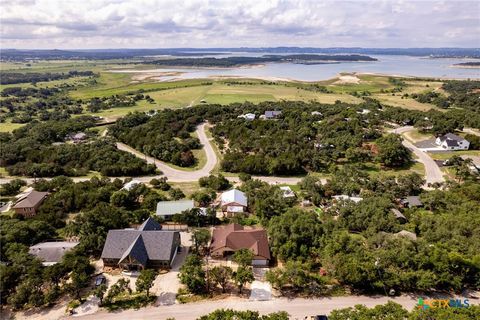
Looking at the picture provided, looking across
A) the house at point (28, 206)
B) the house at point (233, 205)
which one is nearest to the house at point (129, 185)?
the house at point (28, 206)

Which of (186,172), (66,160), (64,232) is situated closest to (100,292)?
(64,232)

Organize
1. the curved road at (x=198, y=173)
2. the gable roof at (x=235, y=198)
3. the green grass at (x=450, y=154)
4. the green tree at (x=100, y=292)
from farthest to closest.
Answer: the green grass at (x=450, y=154) < the curved road at (x=198, y=173) < the gable roof at (x=235, y=198) < the green tree at (x=100, y=292)

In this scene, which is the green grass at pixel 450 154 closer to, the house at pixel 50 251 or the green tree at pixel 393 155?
the green tree at pixel 393 155

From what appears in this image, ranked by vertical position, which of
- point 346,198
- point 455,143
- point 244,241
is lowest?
point 244,241

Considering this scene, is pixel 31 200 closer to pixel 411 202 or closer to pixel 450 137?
pixel 411 202

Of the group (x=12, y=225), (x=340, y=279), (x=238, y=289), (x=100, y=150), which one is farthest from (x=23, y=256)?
(x=100, y=150)

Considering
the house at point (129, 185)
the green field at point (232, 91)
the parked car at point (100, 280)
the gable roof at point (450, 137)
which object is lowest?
the parked car at point (100, 280)

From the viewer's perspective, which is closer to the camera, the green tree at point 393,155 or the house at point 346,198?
the house at point 346,198
